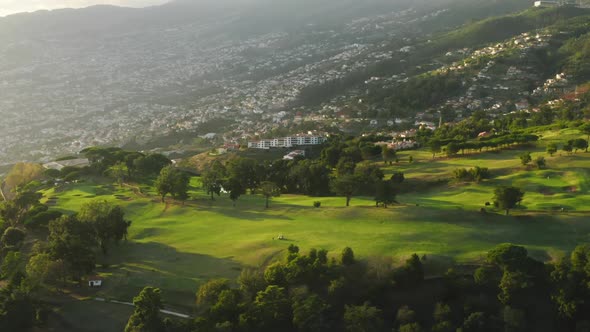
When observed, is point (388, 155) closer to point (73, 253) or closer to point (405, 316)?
point (405, 316)

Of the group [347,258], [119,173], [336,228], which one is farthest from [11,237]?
[119,173]

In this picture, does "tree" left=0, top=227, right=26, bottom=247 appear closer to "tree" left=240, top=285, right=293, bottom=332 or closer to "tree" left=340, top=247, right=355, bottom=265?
"tree" left=240, top=285, right=293, bottom=332

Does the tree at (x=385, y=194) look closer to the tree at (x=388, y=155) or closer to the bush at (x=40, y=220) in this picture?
the tree at (x=388, y=155)

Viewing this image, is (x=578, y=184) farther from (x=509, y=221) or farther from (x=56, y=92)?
(x=56, y=92)

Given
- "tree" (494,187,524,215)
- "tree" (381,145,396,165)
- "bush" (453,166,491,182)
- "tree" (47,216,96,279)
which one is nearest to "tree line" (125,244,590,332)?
"tree" (494,187,524,215)

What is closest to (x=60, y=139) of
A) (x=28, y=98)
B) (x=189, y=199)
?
(x=28, y=98)

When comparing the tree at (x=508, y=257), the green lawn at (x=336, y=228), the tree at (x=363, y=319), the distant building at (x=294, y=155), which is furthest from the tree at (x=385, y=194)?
the distant building at (x=294, y=155)
